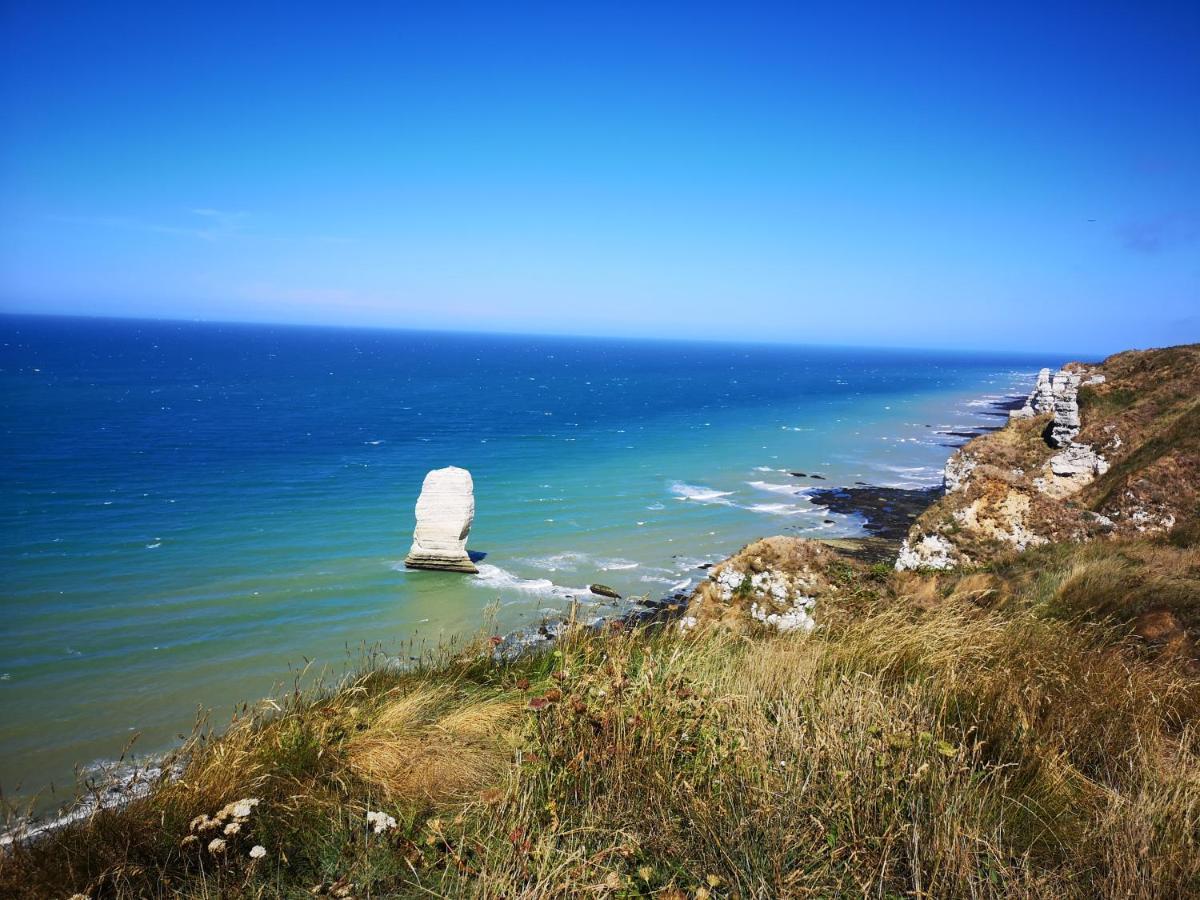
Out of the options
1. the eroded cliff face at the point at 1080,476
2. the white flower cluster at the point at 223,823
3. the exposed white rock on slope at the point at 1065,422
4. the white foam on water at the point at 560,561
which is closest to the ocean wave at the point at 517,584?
the white foam on water at the point at 560,561

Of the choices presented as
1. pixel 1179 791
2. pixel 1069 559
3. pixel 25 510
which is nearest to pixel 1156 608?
pixel 1069 559

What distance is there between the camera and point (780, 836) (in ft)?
9.19

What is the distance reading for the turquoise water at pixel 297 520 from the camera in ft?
56.4

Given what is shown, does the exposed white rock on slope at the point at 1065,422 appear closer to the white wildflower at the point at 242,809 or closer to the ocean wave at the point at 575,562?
the ocean wave at the point at 575,562

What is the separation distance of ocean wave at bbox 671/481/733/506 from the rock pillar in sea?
16104 millimetres

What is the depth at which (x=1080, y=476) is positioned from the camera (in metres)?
19.2

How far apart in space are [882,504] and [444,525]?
2675 cm

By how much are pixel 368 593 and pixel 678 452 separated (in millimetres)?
34318

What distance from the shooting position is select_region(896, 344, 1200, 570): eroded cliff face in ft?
50.7

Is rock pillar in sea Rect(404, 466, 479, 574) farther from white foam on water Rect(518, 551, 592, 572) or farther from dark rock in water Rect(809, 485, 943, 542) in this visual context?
dark rock in water Rect(809, 485, 943, 542)

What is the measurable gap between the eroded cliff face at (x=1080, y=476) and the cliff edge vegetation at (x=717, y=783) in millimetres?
10250

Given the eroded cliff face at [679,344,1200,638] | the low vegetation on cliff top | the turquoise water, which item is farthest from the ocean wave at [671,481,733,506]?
the low vegetation on cliff top

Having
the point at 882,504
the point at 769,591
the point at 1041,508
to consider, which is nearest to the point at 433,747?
the point at 769,591

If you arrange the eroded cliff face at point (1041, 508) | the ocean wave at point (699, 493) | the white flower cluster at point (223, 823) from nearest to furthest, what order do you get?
the white flower cluster at point (223, 823) → the eroded cliff face at point (1041, 508) → the ocean wave at point (699, 493)
